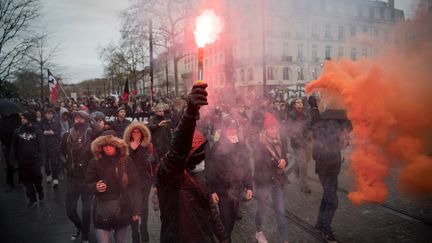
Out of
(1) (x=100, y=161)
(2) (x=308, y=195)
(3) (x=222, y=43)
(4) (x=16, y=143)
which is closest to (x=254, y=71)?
(3) (x=222, y=43)

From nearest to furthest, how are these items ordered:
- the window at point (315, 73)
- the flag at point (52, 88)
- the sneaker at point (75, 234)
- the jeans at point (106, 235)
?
1. the jeans at point (106, 235)
2. the sneaker at point (75, 234)
3. the window at point (315, 73)
4. the flag at point (52, 88)

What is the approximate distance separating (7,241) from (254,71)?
13124mm

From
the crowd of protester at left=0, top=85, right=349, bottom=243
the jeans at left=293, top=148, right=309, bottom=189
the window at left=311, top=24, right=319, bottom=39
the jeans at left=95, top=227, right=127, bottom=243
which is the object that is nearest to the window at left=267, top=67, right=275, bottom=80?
the window at left=311, top=24, right=319, bottom=39

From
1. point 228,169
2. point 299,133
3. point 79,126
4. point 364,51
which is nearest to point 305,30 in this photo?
point 364,51

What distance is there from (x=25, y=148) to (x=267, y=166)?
5.29m

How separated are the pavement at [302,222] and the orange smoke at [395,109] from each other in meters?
0.52

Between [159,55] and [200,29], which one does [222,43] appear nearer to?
[200,29]

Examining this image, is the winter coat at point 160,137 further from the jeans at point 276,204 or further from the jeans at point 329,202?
the jeans at point 329,202

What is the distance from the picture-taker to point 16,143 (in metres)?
6.56

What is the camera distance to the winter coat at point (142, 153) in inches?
176

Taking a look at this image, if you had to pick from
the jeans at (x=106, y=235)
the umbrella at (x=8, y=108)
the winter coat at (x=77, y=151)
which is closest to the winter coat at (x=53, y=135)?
the umbrella at (x=8, y=108)

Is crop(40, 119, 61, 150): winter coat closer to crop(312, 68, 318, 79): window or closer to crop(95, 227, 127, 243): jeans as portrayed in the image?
crop(95, 227, 127, 243): jeans

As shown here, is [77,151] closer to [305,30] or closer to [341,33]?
[341,33]

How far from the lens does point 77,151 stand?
476 centimetres
